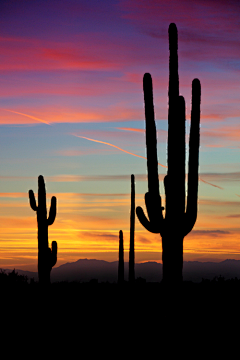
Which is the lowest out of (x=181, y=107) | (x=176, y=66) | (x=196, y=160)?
(x=196, y=160)

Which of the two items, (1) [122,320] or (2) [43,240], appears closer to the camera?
(1) [122,320]

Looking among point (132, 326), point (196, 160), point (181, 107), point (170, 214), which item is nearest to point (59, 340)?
point (132, 326)

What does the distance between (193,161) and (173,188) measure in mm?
852

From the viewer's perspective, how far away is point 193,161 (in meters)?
9.95

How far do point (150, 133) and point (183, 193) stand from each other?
5.02 feet

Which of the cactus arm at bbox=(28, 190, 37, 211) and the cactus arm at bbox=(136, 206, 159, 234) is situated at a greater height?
the cactus arm at bbox=(28, 190, 37, 211)

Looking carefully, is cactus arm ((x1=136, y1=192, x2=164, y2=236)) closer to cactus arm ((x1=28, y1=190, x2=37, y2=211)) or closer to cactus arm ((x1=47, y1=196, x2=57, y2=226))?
cactus arm ((x1=47, y1=196, x2=57, y2=226))

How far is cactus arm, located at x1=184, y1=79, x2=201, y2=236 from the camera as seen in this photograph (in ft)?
32.0

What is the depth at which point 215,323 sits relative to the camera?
13.8 m

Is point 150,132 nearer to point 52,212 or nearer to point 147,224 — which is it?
point 147,224

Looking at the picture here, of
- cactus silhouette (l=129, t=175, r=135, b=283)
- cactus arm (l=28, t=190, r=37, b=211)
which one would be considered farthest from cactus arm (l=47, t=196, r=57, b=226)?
cactus silhouette (l=129, t=175, r=135, b=283)

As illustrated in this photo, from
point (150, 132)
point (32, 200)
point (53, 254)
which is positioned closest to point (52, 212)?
point (32, 200)

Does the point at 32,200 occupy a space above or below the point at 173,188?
above

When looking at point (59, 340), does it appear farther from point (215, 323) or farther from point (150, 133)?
point (150, 133)
